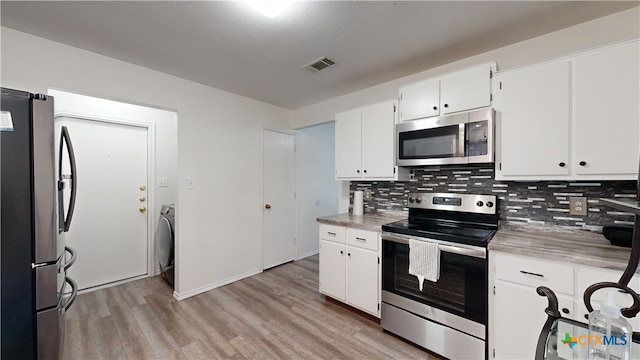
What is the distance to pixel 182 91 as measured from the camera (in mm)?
2744

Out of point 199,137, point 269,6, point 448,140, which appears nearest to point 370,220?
point 448,140

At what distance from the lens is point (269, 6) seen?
151cm

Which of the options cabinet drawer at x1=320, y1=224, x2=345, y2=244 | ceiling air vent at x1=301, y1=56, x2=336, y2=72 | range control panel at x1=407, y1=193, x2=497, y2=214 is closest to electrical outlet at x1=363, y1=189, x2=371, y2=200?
range control panel at x1=407, y1=193, x2=497, y2=214

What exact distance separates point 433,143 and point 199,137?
2.49 m

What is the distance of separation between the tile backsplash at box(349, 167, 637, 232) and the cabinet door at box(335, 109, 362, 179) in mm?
566

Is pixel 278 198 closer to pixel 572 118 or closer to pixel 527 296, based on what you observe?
pixel 527 296

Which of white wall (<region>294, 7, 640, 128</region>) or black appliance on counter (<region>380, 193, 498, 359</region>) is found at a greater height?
white wall (<region>294, 7, 640, 128</region>)

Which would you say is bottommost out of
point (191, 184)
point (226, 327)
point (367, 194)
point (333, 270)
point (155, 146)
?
point (226, 327)

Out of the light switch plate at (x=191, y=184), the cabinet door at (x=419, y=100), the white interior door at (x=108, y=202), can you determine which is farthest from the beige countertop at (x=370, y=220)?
the white interior door at (x=108, y=202)

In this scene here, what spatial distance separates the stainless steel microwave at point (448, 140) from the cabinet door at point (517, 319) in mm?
903

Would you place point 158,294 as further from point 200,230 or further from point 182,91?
point 182,91

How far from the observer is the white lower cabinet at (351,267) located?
7.38 ft

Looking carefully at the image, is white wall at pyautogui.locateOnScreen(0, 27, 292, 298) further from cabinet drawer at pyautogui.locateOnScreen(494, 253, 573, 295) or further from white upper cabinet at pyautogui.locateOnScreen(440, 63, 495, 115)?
cabinet drawer at pyautogui.locateOnScreen(494, 253, 573, 295)

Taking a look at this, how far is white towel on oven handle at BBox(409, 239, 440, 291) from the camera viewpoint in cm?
182
